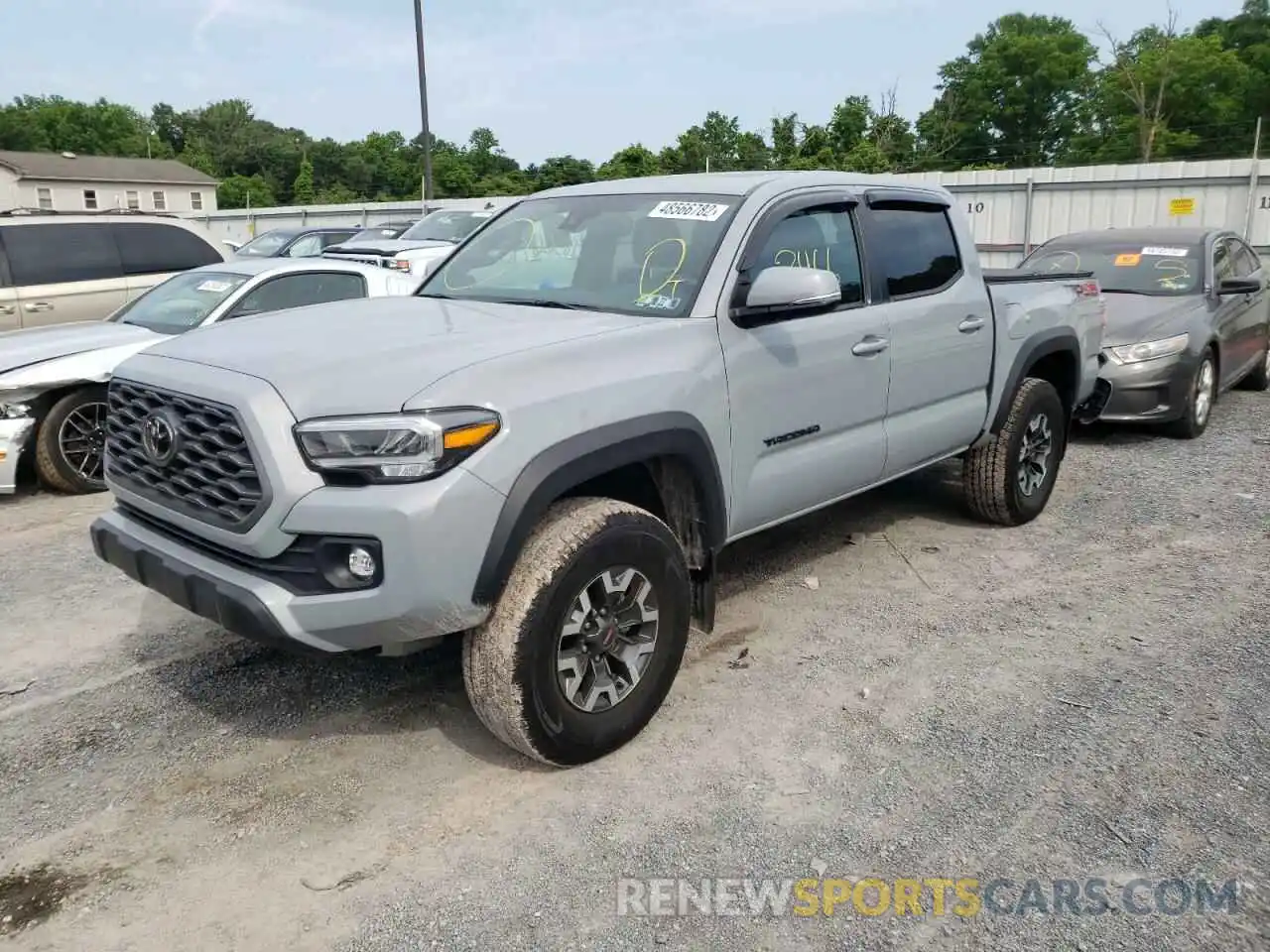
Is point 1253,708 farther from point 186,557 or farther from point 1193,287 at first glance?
point 1193,287

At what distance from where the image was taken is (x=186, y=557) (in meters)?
3.14

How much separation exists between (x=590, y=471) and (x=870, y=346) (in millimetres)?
1686

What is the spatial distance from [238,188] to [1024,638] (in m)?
70.6

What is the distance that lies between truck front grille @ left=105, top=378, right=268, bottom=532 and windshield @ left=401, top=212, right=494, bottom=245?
11093mm

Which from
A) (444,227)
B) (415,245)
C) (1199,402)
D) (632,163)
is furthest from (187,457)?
(632,163)

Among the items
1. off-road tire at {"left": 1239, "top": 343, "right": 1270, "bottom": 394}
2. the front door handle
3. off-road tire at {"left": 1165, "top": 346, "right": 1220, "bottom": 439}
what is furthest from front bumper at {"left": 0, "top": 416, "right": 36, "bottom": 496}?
off-road tire at {"left": 1239, "top": 343, "right": 1270, "bottom": 394}

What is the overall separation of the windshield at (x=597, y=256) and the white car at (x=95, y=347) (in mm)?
1413

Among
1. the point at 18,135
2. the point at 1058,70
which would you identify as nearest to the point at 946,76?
→ the point at 1058,70

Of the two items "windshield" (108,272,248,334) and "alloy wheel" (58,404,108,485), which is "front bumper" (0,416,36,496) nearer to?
"alloy wheel" (58,404,108,485)

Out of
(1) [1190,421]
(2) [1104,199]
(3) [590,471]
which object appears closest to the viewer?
(3) [590,471]

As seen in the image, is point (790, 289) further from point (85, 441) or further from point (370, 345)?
point (85, 441)

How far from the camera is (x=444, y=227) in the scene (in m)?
14.6

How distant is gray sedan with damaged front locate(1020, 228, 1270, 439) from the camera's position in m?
7.63

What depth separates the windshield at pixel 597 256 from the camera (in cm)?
378
